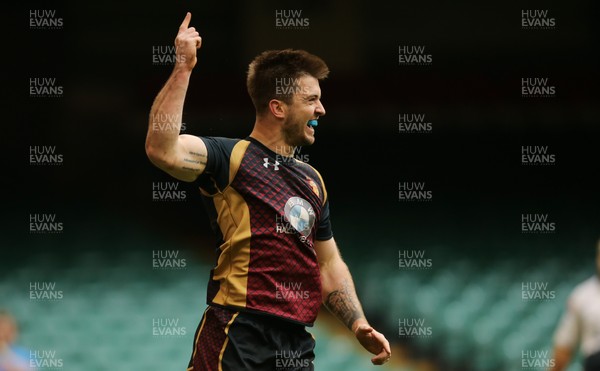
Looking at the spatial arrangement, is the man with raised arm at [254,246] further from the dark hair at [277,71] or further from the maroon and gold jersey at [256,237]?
the dark hair at [277,71]

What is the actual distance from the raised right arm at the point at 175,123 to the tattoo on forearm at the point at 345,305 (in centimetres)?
100

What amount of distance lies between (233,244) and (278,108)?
2.23 feet

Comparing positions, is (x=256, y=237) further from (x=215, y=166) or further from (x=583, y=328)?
(x=583, y=328)

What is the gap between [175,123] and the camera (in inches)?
132

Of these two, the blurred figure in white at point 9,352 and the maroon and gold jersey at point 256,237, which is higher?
the maroon and gold jersey at point 256,237

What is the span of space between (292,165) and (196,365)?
3.04ft

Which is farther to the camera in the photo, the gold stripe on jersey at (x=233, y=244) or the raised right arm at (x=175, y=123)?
the gold stripe on jersey at (x=233, y=244)

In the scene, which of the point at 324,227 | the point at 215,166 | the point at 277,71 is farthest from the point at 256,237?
the point at 277,71

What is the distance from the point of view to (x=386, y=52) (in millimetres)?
9414

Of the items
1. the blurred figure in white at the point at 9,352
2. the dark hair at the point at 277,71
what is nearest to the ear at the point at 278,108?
the dark hair at the point at 277,71

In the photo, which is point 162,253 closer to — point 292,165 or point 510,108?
point 510,108

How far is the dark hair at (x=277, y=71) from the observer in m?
4.04

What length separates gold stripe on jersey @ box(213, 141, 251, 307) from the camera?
3658 millimetres

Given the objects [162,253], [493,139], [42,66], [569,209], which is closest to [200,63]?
[42,66]
